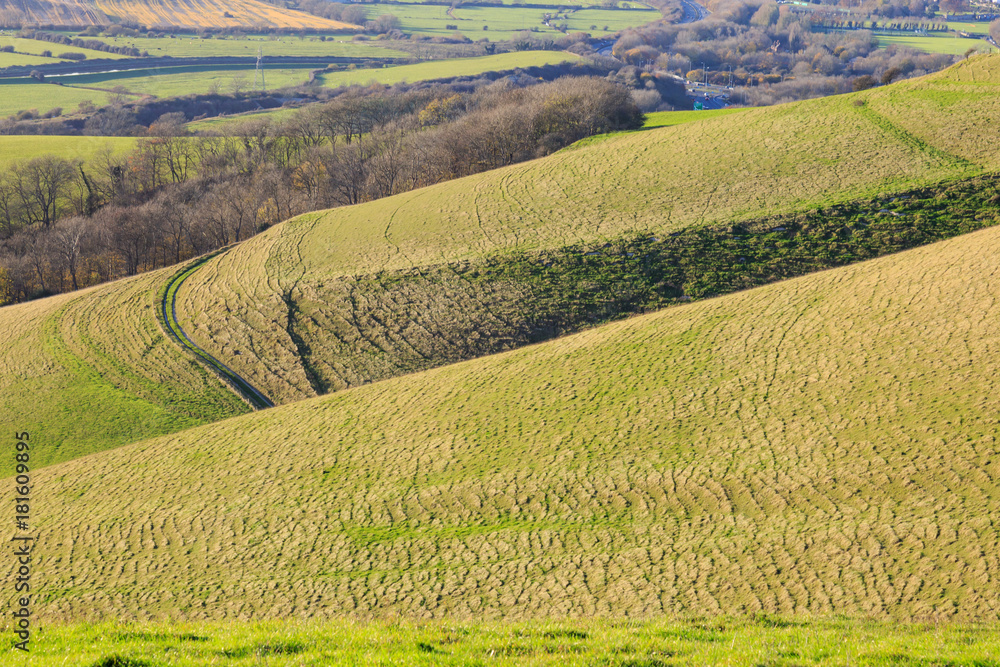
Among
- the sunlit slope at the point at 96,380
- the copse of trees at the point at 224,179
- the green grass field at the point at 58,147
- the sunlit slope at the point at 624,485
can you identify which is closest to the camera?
the sunlit slope at the point at 624,485

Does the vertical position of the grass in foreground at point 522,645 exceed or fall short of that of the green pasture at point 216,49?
it falls short

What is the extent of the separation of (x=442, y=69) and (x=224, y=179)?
3415 inches

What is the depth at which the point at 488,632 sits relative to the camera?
1394 cm

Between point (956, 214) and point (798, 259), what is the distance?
32.7ft

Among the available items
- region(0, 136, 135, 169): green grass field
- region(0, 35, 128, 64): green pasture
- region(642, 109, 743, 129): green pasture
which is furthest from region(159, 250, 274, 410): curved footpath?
region(0, 35, 128, 64): green pasture

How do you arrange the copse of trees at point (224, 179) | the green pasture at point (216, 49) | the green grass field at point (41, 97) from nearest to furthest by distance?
the copse of trees at point (224, 179) → the green grass field at point (41, 97) → the green pasture at point (216, 49)

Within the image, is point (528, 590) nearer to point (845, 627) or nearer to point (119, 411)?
point (845, 627)

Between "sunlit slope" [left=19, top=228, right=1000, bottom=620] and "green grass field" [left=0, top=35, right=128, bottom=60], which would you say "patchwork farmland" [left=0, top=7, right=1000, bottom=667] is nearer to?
"sunlit slope" [left=19, top=228, right=1000, bottom=620]

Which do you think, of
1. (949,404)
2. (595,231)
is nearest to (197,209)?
(595,231)

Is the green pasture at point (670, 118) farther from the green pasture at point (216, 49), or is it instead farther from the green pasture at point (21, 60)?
the green pasture at point (21, 60)

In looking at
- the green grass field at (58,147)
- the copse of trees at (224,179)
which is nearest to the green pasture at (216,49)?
the green grass field at (58,147)

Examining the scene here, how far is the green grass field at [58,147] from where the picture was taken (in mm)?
94500

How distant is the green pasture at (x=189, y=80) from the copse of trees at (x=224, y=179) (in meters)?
50.3

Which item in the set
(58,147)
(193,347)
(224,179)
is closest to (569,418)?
(193,347)
